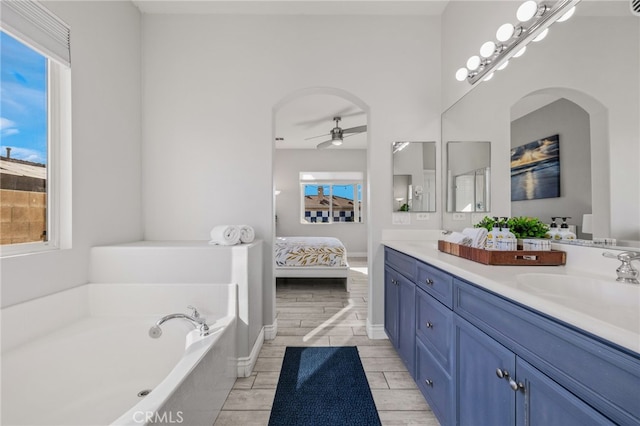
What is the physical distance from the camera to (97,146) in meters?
2.09

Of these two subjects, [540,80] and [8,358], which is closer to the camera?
[8,358]

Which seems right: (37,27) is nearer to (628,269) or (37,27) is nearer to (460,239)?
(460,239)

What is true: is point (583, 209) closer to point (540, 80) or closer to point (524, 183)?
point (524, 183)

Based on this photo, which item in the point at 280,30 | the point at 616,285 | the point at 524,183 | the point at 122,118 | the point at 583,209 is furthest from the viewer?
the point at 280,30

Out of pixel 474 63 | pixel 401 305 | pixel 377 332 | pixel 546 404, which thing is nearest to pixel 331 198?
pixel 377 332

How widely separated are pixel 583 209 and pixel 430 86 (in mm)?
1756

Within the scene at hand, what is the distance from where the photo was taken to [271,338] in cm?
265

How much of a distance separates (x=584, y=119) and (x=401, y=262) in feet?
4.32

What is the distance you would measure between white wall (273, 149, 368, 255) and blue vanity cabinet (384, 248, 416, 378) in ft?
15.9

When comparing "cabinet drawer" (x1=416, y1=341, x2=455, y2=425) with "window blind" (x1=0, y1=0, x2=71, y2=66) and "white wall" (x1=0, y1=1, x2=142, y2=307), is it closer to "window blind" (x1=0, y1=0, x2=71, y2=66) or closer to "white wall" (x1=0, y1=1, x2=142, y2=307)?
"white wall" (x1=0, y1=1, x2=142, y2=307)

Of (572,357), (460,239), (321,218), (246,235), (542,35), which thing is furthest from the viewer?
(321,218)

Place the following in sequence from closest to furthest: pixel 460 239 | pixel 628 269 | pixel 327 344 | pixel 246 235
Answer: pixel 628 269
pixel 460 239
pixel 246 235
pixel 327 344

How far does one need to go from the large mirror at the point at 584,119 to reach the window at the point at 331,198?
573cm

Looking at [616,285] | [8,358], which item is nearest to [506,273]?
[616,285]
